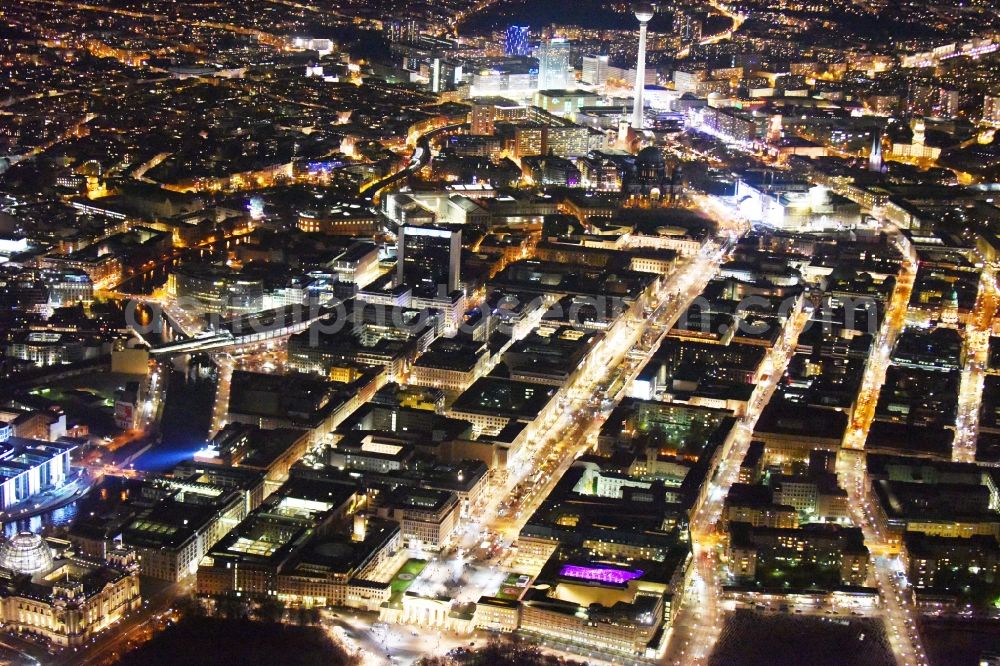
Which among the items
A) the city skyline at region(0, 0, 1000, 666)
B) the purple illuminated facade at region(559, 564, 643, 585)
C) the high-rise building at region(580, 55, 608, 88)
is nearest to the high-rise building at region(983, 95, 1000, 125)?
the city skyline at region(0, 0, 1000, 666)

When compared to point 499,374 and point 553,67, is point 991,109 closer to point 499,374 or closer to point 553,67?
point 553,67

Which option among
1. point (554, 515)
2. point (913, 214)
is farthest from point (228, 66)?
point (554, 515)

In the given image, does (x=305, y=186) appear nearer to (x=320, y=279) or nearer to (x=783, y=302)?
(x=320, y=279)

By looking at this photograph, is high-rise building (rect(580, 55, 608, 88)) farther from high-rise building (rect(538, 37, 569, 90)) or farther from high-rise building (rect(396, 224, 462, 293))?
high-rise building (rect(396, 224, 462, 293))

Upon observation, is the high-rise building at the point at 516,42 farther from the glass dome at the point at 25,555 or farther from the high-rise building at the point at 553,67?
the glass dome at the point at 25,555

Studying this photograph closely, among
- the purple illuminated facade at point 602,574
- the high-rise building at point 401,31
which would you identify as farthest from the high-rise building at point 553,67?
the purple illuminated facade at point 602,574

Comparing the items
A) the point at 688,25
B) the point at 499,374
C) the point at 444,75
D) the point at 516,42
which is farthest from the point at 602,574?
the point at 688,25
